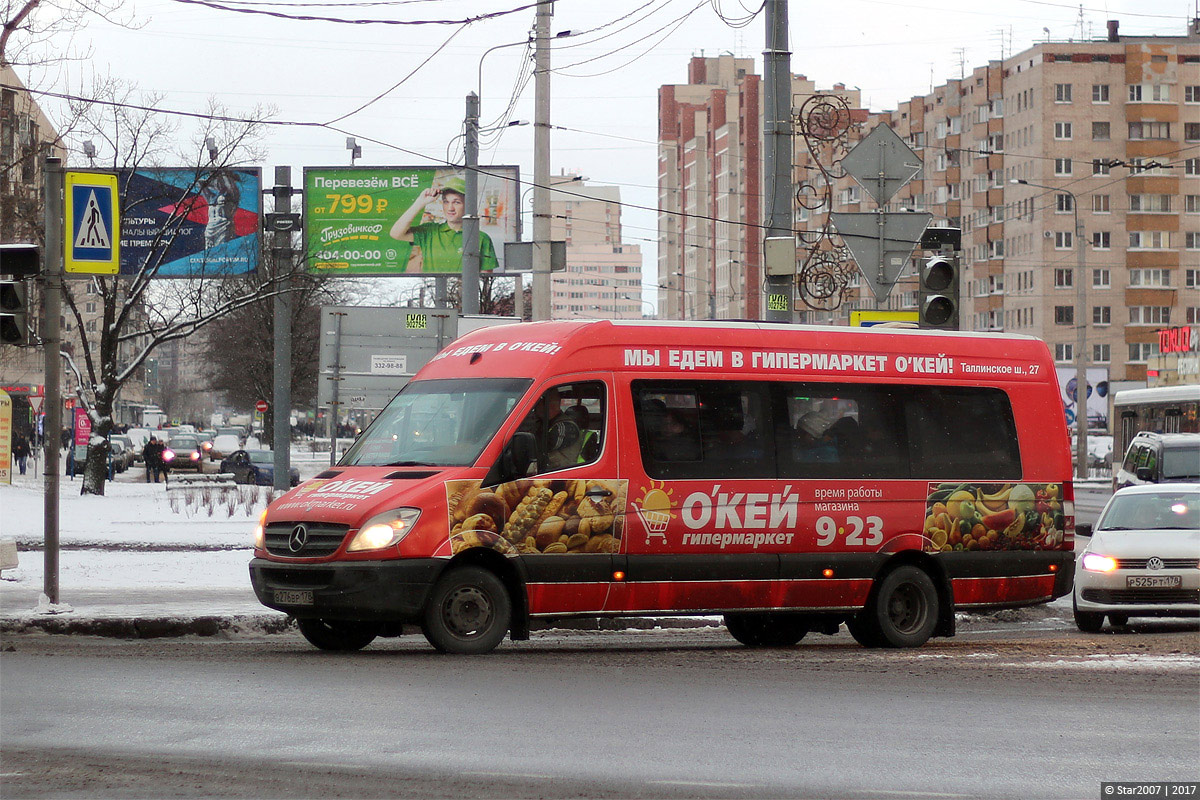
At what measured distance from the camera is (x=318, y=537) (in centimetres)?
1142

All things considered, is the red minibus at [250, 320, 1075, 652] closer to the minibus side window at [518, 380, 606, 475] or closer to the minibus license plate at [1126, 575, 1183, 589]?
the minibus side window at [518, 380, 606, 475]

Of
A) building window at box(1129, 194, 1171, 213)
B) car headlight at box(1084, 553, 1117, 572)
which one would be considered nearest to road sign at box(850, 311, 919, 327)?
car headlight at box(1084, 553, 1117, 572)

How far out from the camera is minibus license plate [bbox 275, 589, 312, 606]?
11.4 meters

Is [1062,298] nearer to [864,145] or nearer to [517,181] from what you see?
[517,181]

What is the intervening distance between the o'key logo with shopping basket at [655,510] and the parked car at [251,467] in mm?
38897

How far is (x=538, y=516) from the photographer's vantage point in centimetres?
1188

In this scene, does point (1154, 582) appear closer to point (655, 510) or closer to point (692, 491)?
point (692, 491)

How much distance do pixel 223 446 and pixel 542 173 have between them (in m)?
47.1

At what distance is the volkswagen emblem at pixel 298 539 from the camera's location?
1148cm

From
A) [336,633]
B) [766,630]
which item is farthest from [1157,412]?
[336,633]

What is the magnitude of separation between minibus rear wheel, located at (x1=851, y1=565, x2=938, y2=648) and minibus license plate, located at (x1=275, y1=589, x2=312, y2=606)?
458 cm

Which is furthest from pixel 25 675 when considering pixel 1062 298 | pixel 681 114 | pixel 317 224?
pixel 681 114

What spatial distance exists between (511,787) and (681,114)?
547 feet

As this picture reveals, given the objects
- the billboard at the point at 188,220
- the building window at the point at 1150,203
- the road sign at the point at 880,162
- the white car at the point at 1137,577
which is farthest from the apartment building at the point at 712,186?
the white car at the point at 1137,577
